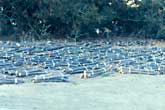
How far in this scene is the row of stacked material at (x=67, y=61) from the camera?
7770 millimetres

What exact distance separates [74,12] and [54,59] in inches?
160

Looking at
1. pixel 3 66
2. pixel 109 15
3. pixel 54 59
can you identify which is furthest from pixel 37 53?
pixel 109 15

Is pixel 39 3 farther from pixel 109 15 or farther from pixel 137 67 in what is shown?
A: pixel 137 67

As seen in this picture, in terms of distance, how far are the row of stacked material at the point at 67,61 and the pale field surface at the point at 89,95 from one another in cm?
42

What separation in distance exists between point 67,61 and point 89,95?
2650 millimetres

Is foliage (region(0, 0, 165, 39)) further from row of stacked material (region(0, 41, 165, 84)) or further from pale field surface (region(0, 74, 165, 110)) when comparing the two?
pale field surface (region(0, 74, 165, 110))

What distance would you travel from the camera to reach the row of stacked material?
777 centimetres

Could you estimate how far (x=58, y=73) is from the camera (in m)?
7.95

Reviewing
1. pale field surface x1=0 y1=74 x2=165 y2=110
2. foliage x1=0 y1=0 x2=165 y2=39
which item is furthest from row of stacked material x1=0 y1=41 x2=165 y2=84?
foliage x1=0 y1=0 x2=165 y2=39

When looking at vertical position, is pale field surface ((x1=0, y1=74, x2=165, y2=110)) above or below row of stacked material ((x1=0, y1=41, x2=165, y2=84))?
below

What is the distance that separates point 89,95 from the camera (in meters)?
6.44

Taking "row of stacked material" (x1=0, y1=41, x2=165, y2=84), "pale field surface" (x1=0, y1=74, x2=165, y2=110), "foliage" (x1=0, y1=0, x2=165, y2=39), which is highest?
"foliage" (x1=0, y1=0, x2=165, y2=39)

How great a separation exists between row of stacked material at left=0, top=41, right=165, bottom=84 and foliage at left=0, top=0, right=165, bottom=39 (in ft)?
6.56

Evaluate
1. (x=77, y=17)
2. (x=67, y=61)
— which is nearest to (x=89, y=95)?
(x=67, y=61)
